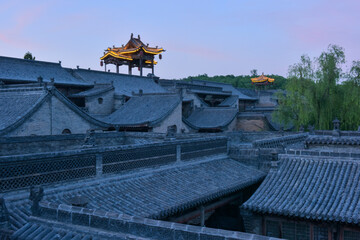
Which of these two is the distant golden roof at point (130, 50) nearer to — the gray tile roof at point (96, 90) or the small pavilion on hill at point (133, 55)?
the small pavilion on hill at point (133, 55)

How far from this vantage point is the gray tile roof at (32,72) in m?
24.4

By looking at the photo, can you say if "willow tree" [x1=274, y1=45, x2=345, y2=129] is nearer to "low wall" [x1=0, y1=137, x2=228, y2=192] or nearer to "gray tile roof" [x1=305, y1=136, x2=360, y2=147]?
"gray tile roof" [x1=305, y1=136, x2=360, y2=147]

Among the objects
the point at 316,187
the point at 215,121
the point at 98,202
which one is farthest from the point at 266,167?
the point at 215,121

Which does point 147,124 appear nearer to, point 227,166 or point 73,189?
point 227,166

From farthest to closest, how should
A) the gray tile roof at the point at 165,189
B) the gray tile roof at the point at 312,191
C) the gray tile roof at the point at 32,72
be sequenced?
the gray tile roof at the point at 32,72 < the gray tile roof at the point at 312,191 < the gray tile roof at the point at 165,189

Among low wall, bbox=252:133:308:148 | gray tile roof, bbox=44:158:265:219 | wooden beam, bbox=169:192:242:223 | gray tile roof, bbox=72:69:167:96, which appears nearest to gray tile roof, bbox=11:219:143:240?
gray tile roof, bbox=44:158:265:219

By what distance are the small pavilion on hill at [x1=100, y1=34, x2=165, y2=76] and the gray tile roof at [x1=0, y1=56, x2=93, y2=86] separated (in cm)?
1392

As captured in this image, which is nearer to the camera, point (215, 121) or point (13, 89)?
point (13, 89)

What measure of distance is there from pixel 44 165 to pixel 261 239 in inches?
203

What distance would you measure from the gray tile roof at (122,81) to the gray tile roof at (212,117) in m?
5.83

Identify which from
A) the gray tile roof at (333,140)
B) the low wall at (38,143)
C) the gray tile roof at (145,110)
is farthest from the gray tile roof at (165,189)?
the gray tile roof at (145,110)

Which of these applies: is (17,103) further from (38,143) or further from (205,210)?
(205,210)

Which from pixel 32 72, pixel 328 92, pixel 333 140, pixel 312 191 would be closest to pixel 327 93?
pixel 328 92

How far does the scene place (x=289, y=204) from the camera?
31.5ft
